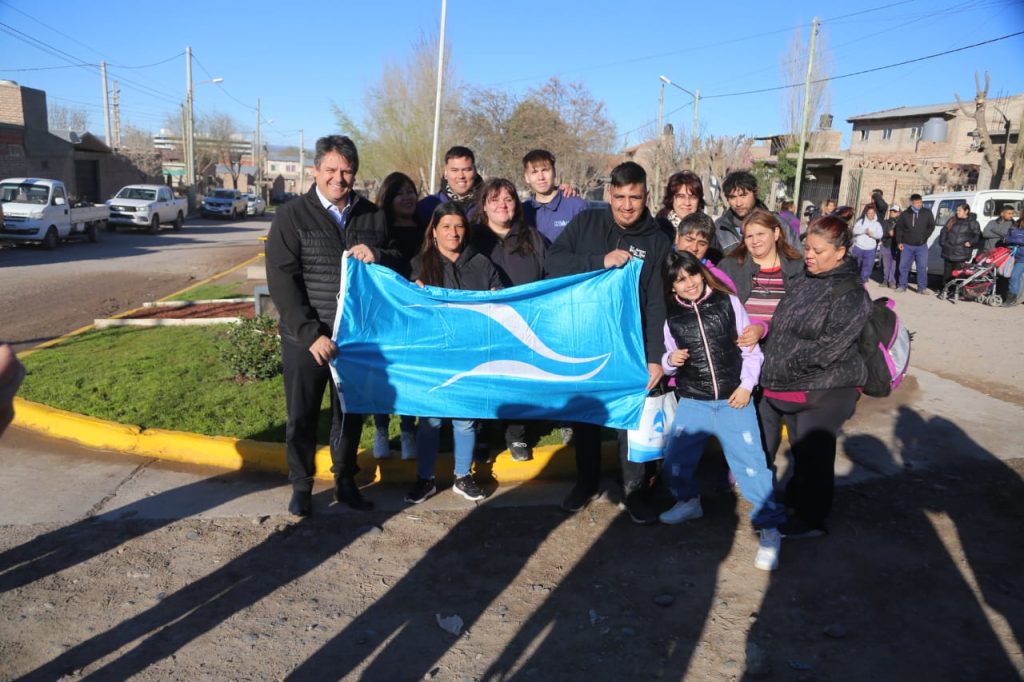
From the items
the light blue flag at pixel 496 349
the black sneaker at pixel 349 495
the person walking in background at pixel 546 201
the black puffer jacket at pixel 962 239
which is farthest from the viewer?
the black puffer jacket at pixel 962 239

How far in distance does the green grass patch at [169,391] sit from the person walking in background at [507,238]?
57.3 inches

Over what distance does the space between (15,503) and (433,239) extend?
10.2ft

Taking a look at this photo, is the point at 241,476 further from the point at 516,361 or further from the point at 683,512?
the point at 683,512

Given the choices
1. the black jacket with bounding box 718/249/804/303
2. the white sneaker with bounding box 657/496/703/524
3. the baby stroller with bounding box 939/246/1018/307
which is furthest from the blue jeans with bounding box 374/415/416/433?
the baby stroller with bounding box 939/246/1018/307

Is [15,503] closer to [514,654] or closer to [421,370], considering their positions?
[421,370]

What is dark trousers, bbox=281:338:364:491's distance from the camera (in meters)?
4.58

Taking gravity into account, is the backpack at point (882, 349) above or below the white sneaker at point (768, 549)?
above

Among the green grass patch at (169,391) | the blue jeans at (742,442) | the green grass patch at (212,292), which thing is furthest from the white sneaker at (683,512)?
the green grass patch at (212,292)

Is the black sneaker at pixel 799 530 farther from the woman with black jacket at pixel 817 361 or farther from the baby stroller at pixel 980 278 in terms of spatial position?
the baby stroller at pixel 980 278

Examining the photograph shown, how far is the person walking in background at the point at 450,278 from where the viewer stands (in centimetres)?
464

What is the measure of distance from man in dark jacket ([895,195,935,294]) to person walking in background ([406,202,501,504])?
14287 mm

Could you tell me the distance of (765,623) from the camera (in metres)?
3.61

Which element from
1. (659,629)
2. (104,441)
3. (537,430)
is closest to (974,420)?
(537,430)

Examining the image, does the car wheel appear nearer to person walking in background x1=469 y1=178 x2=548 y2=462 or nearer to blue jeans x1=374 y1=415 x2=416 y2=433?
blue jeans x1=374 y1=415 x2=416 y2=433
